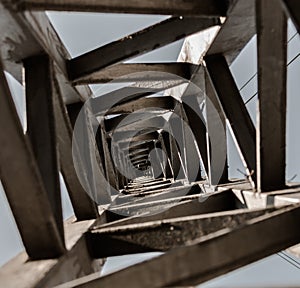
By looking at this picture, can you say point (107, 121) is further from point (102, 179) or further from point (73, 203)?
point (73, 203)

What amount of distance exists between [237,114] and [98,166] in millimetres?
2251

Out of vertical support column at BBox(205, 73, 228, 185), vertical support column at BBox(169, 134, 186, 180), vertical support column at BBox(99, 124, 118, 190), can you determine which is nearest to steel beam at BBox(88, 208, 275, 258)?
vertical support column at BBox(205, 73, 228, 185)

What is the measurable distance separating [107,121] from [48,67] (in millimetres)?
4869

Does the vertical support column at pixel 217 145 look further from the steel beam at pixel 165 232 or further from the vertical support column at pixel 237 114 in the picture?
the steel beam at pixel 165 232

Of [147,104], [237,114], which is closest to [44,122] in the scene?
[237,114]

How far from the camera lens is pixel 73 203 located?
3957mm

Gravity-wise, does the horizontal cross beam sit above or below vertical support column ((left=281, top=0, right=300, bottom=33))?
above

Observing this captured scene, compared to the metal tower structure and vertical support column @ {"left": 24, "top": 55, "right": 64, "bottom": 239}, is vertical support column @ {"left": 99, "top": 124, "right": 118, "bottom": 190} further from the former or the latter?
vertical support column @ {"left": 24, "top": 55, "right": 64, "bottom": 239}

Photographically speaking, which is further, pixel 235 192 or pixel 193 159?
pixel 193 159

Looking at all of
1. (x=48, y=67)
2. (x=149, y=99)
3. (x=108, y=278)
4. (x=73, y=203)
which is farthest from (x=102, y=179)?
(x=108, y=278)

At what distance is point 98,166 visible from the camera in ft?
17.4

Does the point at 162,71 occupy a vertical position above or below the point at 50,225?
above

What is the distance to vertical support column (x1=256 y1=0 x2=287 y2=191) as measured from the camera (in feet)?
9.37

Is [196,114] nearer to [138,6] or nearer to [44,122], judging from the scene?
[138,6]
